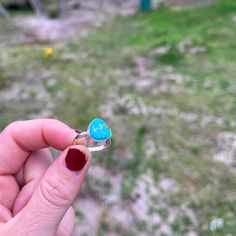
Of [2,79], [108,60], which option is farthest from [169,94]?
[2,79]

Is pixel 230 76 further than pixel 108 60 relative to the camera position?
No

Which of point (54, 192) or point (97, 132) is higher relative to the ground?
point (97, 132)

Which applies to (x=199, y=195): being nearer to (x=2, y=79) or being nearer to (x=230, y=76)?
(x=230, y=76)

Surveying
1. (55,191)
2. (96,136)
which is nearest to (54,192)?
(55,191)

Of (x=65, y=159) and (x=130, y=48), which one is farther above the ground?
(x=65, y=159)

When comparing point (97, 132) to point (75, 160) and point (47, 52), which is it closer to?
point (75, 160)

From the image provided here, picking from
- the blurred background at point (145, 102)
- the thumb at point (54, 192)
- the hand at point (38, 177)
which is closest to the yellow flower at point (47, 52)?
the blurred background at point (145, 102)
